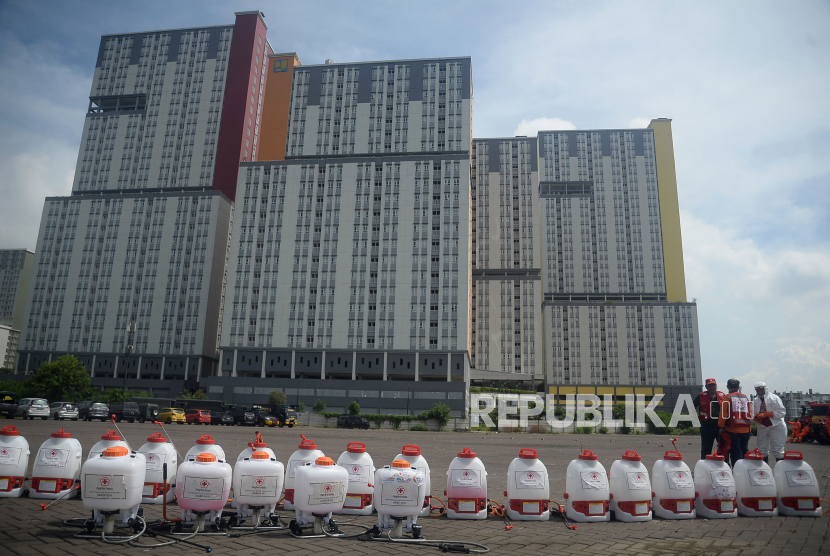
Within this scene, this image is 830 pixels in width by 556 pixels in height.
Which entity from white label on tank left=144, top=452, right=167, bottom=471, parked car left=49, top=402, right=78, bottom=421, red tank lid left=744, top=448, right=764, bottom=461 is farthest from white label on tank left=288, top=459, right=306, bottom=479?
parked car left=49, top=402, right=78, bottom=421

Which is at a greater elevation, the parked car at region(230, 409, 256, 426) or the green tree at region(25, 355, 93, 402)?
the green tree at region(25, 355, 93, 402)

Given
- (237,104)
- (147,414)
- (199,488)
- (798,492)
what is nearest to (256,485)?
(199,488)

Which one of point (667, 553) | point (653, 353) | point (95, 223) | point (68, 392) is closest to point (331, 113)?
point (95, 223)

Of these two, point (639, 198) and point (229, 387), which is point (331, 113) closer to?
point (229, 387)

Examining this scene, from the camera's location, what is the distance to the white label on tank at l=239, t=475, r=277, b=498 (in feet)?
26.1

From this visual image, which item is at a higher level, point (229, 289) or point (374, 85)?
point (374, 85)

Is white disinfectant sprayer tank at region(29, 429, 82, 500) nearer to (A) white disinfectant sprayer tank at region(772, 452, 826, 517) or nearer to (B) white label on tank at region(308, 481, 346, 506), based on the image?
(B) white label on tank at region(308, 481, 346, 506)

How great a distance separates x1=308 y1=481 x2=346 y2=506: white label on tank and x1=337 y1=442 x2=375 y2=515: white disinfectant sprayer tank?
4.15 ft

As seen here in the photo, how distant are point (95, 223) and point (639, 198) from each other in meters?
120

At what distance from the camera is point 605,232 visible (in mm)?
134375

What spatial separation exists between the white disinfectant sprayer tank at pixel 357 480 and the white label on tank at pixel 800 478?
7.21 metres

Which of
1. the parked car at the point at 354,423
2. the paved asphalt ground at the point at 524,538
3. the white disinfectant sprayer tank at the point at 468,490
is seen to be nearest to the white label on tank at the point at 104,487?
the paved asphalt ground at the point at 524,538

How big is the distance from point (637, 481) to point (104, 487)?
8.02 metres

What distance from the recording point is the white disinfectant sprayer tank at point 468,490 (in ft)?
29.7
